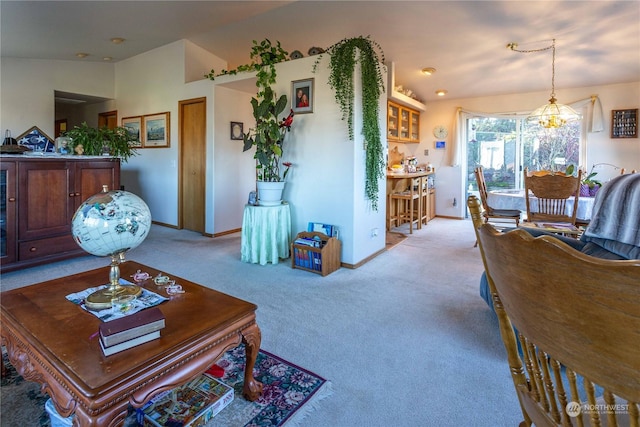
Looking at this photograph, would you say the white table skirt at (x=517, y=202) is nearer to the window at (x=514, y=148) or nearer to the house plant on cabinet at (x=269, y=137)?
the window at (x=514, y=148)

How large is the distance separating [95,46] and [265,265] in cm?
442

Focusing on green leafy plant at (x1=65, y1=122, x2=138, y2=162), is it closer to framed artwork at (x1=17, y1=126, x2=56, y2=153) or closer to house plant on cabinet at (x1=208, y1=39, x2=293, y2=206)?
framed artwork at (x1=17, y1=126, x2=56, y2=153)

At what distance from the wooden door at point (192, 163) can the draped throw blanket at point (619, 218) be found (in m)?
4.71

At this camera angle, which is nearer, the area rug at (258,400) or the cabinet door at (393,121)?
the area rug at (258,400)

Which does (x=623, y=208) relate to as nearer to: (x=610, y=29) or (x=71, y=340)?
(x=71, y=340)

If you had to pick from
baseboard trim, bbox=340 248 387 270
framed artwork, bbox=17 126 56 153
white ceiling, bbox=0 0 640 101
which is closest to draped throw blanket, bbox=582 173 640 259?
baseboard trim, bbox=340 248 387 270

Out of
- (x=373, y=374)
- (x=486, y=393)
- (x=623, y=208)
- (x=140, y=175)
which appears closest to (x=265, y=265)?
(x=373, y=374)

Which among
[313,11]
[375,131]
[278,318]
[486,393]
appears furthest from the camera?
[313,11]

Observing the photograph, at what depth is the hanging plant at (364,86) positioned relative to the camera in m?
3.49

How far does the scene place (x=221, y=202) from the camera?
5.25 metres

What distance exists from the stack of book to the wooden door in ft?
14.2

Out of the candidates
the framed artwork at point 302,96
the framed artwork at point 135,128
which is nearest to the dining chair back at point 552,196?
the framed artwork at point 302,96

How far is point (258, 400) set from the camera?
1592 millimetres

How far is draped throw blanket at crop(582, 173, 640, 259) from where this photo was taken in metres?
1.64
